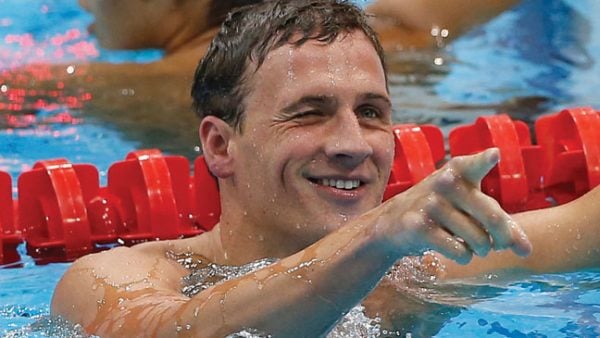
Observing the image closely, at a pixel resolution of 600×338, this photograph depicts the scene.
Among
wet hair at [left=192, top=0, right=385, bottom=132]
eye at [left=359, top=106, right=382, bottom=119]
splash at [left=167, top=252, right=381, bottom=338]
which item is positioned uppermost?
wet hair at [left=192, top=0, right=385, bottom=132]

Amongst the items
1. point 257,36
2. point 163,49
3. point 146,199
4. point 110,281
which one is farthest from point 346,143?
point 163,49

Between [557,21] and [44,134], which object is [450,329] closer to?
[44,134]

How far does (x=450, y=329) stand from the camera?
2125mm

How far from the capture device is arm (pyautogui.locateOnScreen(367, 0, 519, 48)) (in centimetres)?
505

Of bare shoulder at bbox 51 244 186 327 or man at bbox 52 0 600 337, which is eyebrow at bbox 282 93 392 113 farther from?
bare shoulder at bbox 51 244 186 327

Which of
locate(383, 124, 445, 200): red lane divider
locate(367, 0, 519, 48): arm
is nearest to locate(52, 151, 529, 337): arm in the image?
locate(383, 124, 445, 200): red lane divider

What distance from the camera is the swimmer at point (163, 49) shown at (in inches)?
167

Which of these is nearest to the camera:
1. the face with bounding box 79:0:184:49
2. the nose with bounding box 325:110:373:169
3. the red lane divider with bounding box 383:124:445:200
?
the nose with bounding box 325:110:373:169

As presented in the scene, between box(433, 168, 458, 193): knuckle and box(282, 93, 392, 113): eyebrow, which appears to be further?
box(282, 93, 392, 113): eyebrow

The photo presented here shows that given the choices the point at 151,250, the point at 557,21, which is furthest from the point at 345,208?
the point at 557,21

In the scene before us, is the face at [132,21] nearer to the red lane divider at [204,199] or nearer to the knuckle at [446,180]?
the red lane divider at [204,199]

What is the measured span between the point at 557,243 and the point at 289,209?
68 cm

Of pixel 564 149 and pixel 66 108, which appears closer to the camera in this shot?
pixel 564 149

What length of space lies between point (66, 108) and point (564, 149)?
2.23 m
